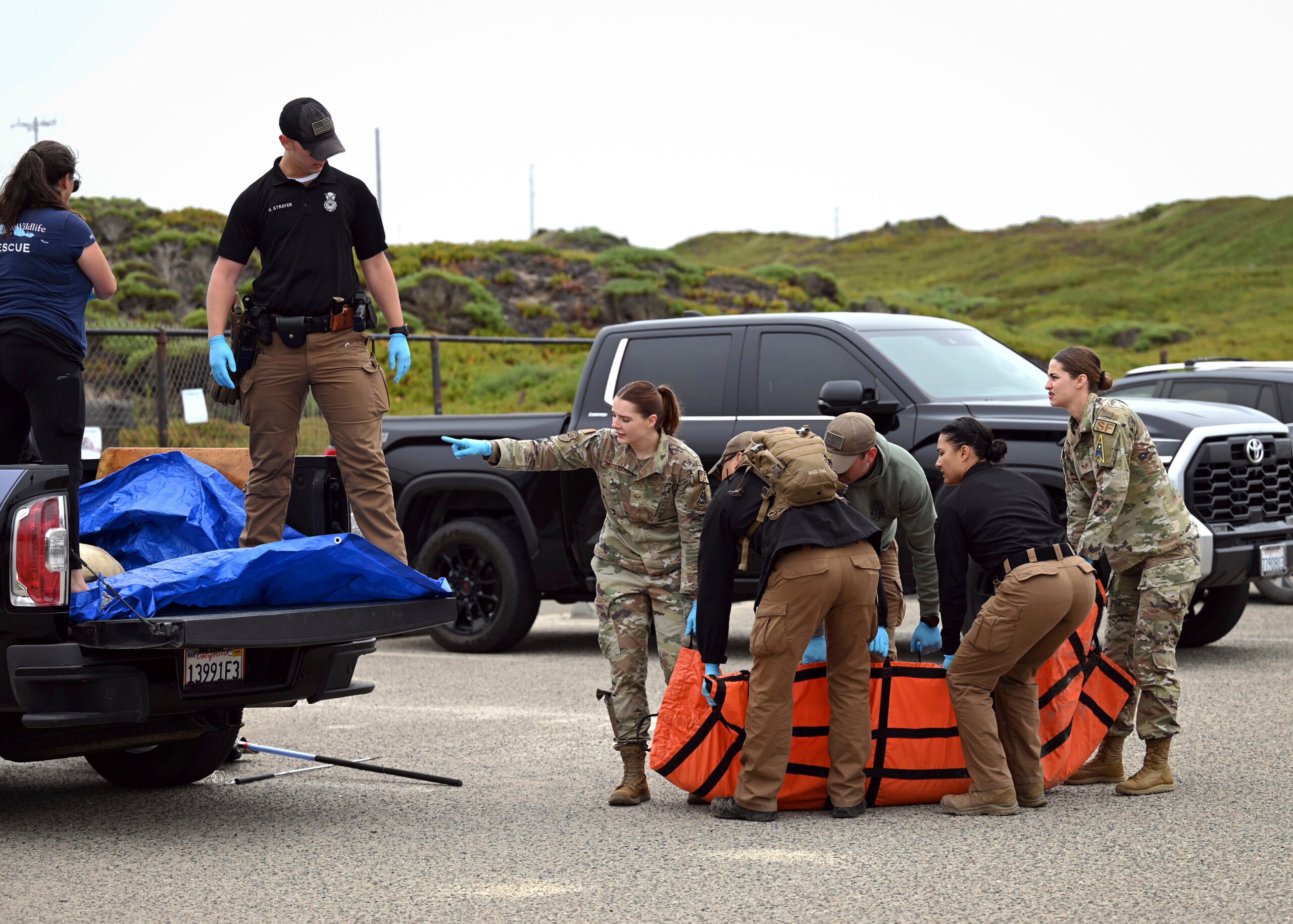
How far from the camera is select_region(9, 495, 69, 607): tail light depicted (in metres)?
4.77

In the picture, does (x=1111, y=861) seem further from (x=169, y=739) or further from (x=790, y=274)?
(x=790, y=274)

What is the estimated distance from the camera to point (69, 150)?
18.9ft

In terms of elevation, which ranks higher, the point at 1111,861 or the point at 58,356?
the point at 58,356

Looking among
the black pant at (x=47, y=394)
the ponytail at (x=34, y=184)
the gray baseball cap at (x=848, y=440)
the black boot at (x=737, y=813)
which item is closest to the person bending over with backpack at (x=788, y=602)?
the black boot at (x=737, y=813)

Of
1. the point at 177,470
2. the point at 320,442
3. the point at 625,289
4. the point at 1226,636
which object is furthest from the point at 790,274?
the point at 177,470

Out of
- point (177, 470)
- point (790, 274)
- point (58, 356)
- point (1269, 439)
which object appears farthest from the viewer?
point (790, 274)

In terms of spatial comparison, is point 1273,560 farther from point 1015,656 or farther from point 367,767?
point 367,767

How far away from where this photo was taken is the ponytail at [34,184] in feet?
18.4

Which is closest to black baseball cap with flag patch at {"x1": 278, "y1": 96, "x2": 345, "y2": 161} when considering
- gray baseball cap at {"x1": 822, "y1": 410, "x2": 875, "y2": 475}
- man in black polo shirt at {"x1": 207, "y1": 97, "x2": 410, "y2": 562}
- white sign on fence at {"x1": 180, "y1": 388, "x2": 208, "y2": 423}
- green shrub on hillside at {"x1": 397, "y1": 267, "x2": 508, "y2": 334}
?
man in black polo shirt at {"x1": 207, "y1": 97, "x2": 410, "y2": 562}

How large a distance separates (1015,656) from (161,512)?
11.1 ft

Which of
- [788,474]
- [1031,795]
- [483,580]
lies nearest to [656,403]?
[788,474]

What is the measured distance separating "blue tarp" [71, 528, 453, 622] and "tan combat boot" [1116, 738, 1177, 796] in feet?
9.57

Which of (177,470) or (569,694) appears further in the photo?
(569,694)

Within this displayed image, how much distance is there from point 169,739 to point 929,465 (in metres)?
4.45
